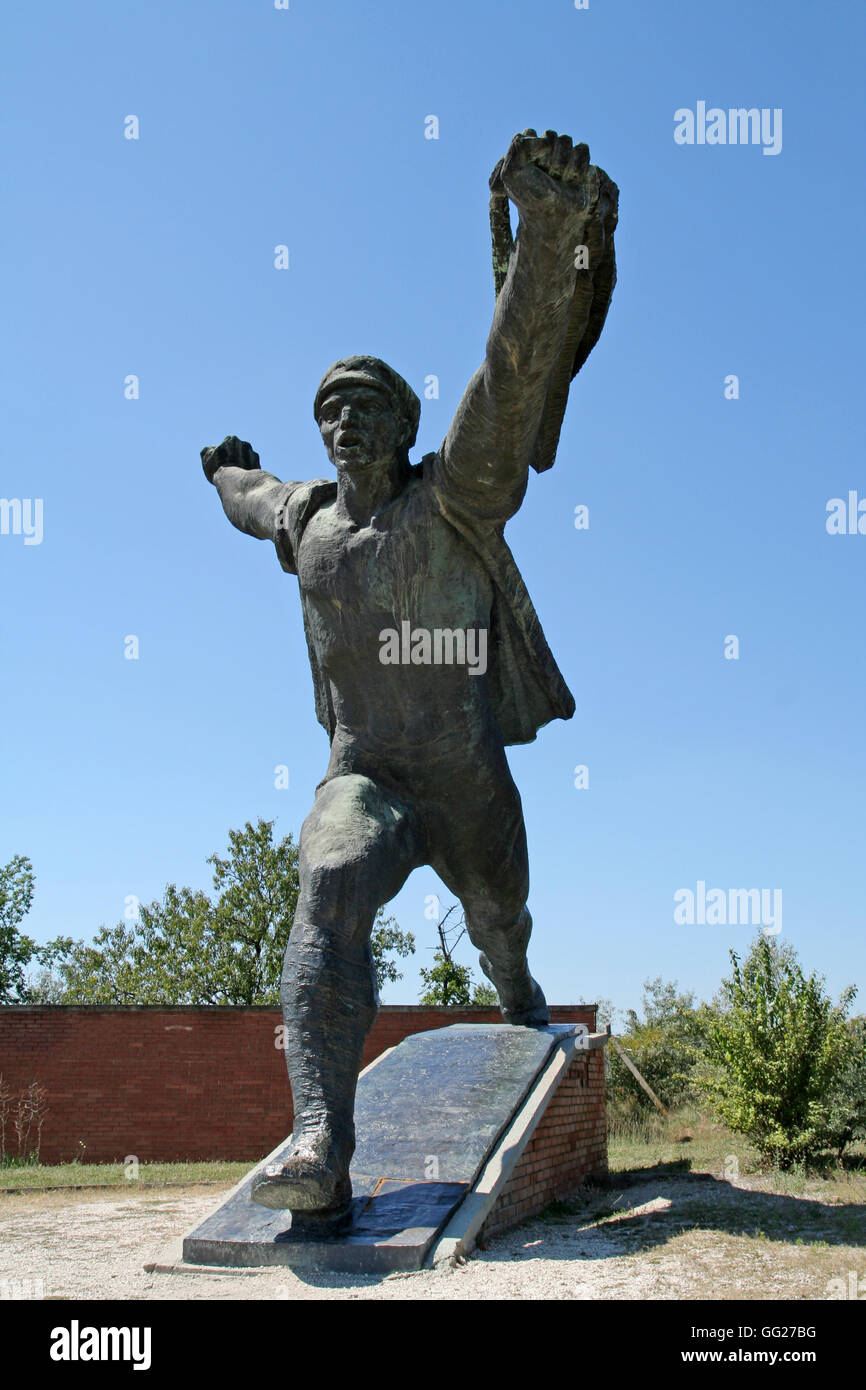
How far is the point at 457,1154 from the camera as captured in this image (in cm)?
395

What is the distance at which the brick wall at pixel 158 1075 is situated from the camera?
12.3 meters

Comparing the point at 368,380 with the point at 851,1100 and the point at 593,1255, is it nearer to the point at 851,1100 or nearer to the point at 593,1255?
the point at 593,1255

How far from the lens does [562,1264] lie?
124 inches

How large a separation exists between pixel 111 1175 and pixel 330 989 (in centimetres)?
808

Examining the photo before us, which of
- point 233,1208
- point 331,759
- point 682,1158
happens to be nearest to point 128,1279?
point 233,1208

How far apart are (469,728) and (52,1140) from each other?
35.5 feet

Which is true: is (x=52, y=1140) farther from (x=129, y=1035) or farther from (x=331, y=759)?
(x=331, y=759)

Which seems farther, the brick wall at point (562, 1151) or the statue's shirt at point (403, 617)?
the brick wall at point (562, 1151)

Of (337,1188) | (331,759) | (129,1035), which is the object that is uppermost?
(331,759)

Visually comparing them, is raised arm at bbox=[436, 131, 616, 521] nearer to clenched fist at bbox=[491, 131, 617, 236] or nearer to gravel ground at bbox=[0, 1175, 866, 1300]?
clenched fist at bbox=[491, 131, 617, 236]

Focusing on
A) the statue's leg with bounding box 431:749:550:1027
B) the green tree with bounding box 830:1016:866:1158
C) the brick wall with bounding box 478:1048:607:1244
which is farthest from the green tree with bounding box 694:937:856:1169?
the statue's leg with bounding box 431:749:550:1027

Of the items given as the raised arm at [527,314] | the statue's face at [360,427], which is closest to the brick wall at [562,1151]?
the raised arm at [527,314]

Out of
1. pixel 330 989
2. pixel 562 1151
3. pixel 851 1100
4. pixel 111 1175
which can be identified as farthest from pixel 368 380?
pixel 111 1175

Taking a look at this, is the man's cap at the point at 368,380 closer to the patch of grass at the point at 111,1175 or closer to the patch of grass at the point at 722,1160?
the patch of grass at the point at 722,1160
